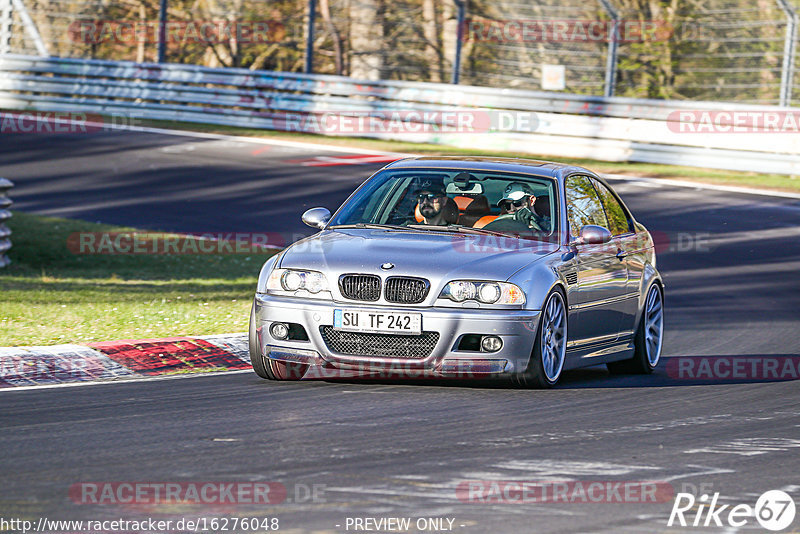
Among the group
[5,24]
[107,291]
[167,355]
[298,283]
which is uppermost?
[5,24]

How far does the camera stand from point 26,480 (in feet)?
18.6

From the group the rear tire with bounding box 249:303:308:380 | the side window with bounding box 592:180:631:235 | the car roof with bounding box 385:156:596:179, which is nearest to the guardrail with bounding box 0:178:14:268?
the car roof with bounding box 385:156:596:179

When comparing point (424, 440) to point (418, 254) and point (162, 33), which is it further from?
point (162, 33)

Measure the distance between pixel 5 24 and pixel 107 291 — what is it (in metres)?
21.0

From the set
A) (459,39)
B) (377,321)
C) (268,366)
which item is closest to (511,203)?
(377,321)

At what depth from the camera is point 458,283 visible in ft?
26.8

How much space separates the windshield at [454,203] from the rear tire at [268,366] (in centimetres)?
116

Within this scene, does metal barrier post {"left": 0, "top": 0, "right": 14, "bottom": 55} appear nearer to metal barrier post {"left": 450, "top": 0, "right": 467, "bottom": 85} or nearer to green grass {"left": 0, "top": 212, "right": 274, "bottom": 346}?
metal barrier post {"left": 450, "top": 0, "right": 467, "bottom": 85}

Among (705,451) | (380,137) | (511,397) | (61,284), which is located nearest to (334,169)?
(380,137)

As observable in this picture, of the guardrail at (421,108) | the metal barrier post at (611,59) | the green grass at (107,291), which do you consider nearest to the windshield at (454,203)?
the green grass at (107,291)

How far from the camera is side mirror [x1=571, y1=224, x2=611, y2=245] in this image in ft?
29.9

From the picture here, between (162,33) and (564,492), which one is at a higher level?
(162,33)

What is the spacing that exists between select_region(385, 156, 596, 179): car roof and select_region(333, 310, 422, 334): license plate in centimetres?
178

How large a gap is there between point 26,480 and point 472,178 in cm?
464
